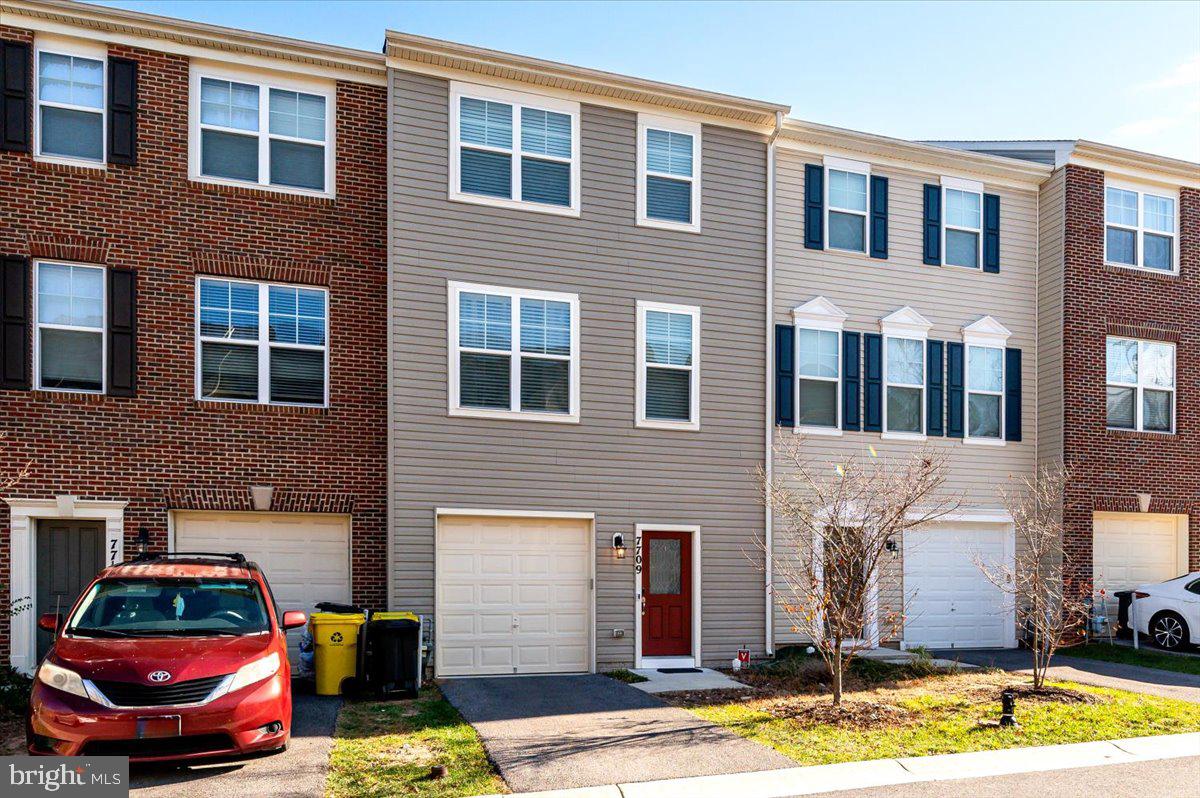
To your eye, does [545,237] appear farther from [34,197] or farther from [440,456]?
[34,197]

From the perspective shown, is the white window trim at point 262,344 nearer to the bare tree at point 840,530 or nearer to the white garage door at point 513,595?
the white garage door at point 513,595

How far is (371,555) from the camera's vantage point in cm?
1339

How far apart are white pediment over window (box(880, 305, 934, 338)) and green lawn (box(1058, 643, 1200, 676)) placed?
19.5 feet

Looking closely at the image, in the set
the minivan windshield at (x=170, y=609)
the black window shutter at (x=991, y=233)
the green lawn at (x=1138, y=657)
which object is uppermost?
the black window shutter at (x=991, y=233)

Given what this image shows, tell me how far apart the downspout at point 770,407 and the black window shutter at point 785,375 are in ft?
0.70

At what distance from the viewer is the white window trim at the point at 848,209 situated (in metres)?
16.4

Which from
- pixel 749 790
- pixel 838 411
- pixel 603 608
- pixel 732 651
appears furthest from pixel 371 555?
pixel 838 411

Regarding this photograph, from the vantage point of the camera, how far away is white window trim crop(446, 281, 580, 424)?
1365 centimetres

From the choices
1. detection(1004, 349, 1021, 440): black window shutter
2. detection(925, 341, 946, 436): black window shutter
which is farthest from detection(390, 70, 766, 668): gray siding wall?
detection(1004, 349, 1021, 440): black window shutter

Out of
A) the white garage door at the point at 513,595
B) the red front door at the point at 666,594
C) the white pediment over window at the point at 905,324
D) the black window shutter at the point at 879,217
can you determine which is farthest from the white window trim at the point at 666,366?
the black window shutter at the point at 879,217

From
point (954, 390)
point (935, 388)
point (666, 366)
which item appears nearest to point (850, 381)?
point (935, 388)

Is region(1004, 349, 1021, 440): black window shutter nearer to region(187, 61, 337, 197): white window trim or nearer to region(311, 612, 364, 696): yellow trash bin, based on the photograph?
region(311, 612, 364, 696): yellow trash bin

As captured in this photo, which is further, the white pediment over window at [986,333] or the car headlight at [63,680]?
the white pediment over window at [986,333]

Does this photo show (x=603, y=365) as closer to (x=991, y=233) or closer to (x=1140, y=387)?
(x=991, y=233)
